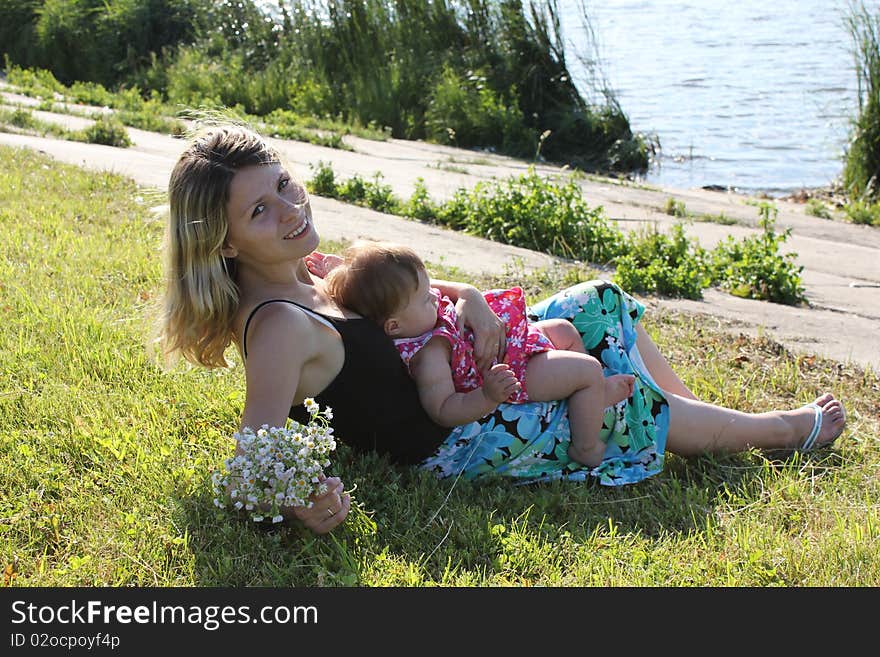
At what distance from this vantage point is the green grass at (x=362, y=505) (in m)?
2.91

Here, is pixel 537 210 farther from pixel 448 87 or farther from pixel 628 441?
pixel 448 87

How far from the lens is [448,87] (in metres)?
12.0

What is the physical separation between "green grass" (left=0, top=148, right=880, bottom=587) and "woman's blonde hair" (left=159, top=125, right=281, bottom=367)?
533mm

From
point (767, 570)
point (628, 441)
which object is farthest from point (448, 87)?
point (767, 570)

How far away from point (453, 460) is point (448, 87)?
9.08 m

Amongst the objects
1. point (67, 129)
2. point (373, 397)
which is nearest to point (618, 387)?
point (373, 397)

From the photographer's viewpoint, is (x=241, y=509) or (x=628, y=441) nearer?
(x=241, y=509)

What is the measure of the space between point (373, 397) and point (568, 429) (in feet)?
2.42

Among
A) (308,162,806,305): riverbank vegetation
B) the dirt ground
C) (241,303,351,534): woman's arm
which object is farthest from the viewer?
(308,162,806,305): riverbank vegetation

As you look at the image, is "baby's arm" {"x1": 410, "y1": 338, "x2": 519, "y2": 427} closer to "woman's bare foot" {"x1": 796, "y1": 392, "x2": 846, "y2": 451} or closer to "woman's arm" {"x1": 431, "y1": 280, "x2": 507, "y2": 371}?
"woman's arm" {"x1": 431, "y1": 280, "x2": 507, "y2": 371}

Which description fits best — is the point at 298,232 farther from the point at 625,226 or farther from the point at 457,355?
the point at 625,226

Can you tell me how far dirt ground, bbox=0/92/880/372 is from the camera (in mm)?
5469

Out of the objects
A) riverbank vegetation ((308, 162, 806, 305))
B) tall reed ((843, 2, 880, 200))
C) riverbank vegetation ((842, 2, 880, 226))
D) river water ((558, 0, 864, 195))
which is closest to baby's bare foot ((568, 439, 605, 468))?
riverbank vegetation ((308, 162, 806, 305))

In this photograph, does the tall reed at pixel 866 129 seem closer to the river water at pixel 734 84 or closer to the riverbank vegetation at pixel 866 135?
the riverbank vegetation at pixel 866 135
